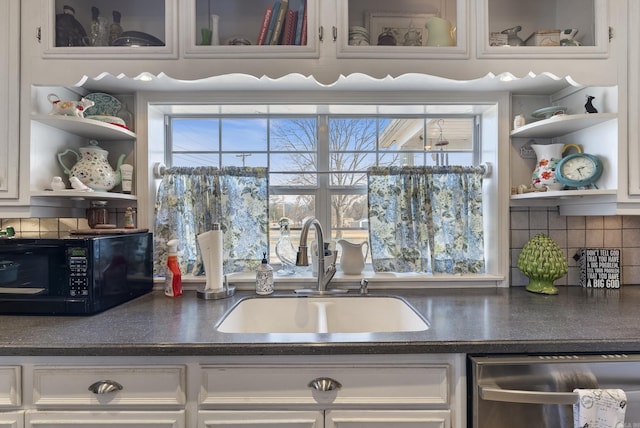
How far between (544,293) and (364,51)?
1.34 meters

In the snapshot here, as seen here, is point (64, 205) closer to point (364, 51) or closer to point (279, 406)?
point (279, 406)

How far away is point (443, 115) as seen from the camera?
1.87 meters

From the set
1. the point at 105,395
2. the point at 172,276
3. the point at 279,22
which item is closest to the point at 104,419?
the point at 105,395

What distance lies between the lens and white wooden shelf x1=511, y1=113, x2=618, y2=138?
1.38m

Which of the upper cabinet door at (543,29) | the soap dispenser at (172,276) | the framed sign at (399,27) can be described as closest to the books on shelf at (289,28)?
the framed sign at (399,27)

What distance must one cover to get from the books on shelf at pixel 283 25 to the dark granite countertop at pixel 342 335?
1.11 metres

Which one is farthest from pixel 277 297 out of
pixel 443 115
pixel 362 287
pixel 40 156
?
pixel 443 115

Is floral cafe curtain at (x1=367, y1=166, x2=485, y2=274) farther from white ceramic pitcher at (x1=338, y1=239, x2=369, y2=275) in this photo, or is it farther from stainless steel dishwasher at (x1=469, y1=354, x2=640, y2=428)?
stainless steel dishwasher at (x1=469, y1=354, x2=640, y2=428)

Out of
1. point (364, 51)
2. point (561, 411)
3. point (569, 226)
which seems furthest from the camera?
point (569, 226)

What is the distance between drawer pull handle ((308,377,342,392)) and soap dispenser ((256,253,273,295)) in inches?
25.0

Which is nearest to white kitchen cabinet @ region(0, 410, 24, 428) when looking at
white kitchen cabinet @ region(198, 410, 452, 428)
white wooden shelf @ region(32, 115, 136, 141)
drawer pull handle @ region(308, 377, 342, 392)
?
white kitchen cabinet @ region(198, 410, 452, 428)

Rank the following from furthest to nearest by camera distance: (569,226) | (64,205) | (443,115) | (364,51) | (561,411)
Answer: (443,115) → (569,226) → (64,205) → (364,51) → (561,411)

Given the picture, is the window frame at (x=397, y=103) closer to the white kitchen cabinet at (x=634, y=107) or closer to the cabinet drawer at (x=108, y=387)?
the white kitchen cabinet at (x=634, y=107)

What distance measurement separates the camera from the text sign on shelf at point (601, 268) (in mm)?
1640
